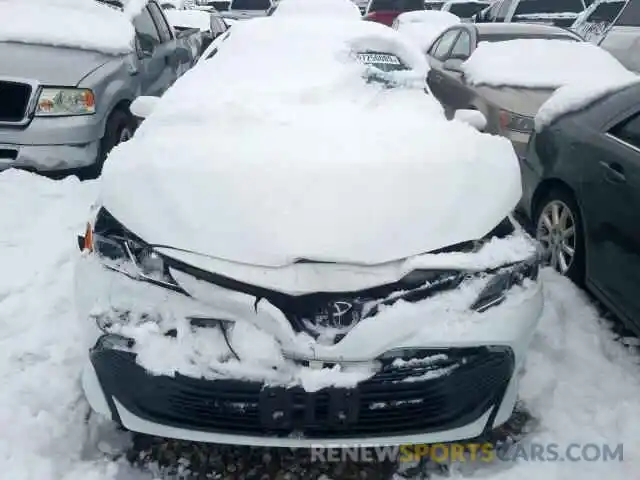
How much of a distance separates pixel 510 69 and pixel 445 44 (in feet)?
7.26

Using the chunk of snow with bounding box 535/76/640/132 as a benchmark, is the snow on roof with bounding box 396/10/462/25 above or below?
below

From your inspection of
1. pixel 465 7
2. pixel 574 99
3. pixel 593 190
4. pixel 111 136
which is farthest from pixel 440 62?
pixel 465 7

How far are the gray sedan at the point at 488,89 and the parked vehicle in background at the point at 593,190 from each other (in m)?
1.02

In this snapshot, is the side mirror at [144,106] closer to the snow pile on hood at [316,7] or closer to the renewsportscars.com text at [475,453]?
the renewsportscars.com text at [475,453]

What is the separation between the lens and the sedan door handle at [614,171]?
3453mm

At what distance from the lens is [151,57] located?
6.98 metres

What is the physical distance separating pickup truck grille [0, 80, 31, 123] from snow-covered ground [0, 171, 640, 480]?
1.37m

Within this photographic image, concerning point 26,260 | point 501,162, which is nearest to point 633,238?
point 501,162

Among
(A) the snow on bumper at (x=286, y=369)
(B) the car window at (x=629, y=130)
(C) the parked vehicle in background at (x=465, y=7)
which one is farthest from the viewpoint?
(C) the parked vehicle in background at (x=465, y=7)

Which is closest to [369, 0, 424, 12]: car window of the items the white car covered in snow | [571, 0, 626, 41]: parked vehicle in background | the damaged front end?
[571, 0, 626, 41]: parked vehicle in background

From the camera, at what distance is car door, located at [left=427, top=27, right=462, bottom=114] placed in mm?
7721

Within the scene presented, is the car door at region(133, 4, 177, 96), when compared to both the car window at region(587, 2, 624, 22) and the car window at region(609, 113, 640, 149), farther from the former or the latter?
the car window at region(587, 2, 624, 22)

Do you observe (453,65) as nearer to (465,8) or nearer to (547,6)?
(547,6)

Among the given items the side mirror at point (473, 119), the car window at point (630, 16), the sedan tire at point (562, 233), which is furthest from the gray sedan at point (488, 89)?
the car window at point (630, 16)
